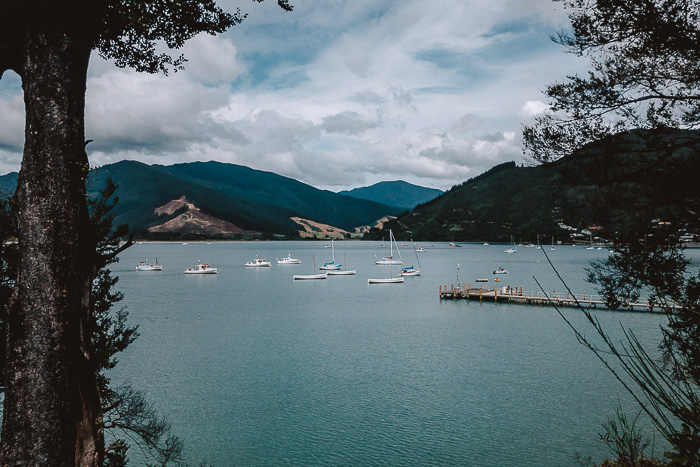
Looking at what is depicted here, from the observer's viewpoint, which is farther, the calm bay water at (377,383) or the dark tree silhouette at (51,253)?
the calm bay water at (377,383)

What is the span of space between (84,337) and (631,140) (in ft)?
A: 43.2

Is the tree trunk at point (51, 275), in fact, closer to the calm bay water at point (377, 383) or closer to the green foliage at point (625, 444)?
the green foliage at point (625, 444)

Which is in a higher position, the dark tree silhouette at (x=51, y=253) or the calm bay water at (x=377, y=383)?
the dark tree silhouette at (x=51, y=253)

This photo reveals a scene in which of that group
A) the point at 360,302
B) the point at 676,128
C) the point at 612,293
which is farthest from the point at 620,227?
the point at 360,302

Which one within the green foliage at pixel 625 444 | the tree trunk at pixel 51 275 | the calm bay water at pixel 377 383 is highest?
the tree trunk at pixel 51 275

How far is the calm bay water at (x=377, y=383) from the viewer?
24.4 m

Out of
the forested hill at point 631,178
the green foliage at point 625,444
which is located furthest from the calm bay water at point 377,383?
the forested hill at point 631,178

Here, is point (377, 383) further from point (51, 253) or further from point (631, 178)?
point (51, 253)

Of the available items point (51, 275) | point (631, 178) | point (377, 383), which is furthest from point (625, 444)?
point (377, 383)

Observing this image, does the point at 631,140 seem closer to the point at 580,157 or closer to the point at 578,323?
the point at 580,157

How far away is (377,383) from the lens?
34469 millimetres

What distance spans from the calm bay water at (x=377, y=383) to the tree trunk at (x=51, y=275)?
18.9 metres

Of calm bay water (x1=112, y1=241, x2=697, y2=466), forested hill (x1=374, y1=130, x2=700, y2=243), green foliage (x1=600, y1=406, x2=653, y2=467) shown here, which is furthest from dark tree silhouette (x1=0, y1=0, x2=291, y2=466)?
calm bay water (x1=112, y1=241, x2=697, y2=466)

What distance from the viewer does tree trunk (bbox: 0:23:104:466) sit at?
20.8 ft
